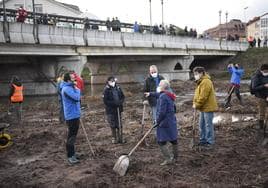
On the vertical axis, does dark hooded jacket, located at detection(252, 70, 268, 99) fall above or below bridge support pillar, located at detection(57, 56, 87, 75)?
below

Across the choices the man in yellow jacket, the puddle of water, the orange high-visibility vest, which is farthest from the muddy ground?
the orange high-visibility vest

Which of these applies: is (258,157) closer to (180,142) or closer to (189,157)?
(189,157)

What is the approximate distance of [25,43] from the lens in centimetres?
2216

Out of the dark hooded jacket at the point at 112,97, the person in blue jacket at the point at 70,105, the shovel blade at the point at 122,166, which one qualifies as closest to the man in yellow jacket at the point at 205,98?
the dark hooded jacket at the point at 112,97

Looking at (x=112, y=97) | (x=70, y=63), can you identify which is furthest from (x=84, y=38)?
(x=112, y=97)

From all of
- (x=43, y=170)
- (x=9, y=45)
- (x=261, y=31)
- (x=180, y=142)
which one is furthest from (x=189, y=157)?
(x=261, y=31)

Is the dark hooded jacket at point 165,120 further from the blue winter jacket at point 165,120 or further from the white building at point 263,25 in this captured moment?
the white building at point 263,25

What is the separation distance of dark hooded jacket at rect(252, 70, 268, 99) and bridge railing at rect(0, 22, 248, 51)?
1458 centimetres

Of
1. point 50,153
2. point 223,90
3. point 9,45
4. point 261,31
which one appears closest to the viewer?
point 50,153

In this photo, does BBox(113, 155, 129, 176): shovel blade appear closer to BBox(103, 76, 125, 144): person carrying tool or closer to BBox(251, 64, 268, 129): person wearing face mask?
BBox(103, 76, 125, 144): person carrying tool

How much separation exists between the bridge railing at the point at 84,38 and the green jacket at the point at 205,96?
46.5 feet

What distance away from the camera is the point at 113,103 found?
10.6m

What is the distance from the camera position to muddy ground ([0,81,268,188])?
7.39 meters

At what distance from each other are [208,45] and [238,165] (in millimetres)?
40191
